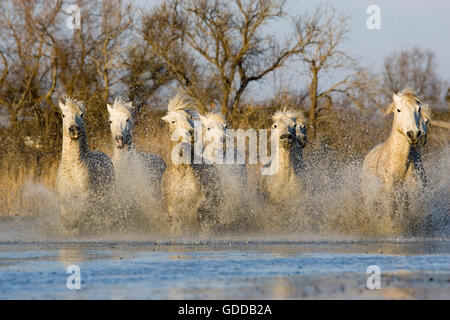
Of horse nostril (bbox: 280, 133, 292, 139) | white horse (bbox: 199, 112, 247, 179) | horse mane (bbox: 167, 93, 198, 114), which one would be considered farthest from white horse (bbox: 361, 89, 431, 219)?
horse mane (bbox: 167, 93, 198, 114)

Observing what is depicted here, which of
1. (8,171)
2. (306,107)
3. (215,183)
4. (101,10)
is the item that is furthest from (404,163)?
(101,10)

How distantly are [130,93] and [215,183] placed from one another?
58.1 feet

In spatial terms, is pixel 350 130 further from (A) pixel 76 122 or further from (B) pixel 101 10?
(A) pixel 76 122

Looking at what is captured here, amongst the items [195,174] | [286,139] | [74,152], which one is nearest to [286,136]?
[286,139]

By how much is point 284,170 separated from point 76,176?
320 centimetres

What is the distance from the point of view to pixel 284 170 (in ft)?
50.4

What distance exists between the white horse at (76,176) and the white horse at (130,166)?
68cm

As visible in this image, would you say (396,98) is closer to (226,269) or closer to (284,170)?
(284,170)

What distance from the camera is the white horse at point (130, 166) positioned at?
1518 cm

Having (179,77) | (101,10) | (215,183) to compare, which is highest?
(101,10)

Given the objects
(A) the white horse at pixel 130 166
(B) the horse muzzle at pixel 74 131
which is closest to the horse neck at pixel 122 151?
(A) the white horse at pixel 130 166

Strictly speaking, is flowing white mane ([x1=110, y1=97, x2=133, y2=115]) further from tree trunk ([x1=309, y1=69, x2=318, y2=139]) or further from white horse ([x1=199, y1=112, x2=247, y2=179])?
tree trunk ([x1=309, y1=69, x2=318, y2=139])

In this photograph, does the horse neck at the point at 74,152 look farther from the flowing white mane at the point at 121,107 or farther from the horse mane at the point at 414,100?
the horse mane at the point at 414,100

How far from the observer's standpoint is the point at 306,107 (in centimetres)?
3095
